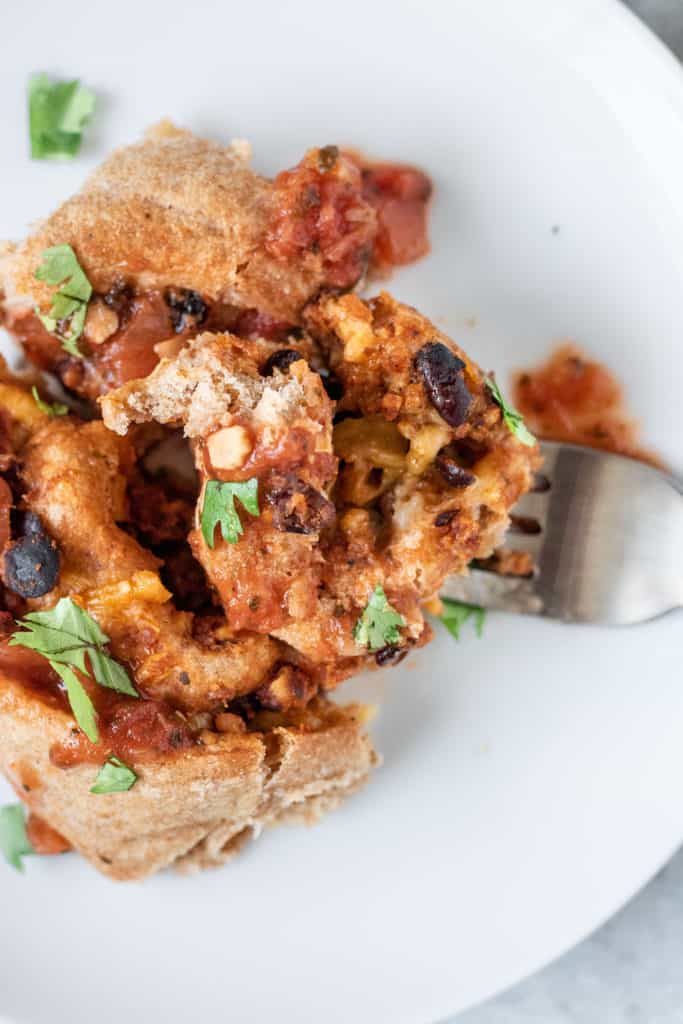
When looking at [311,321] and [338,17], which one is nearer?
[311,321]

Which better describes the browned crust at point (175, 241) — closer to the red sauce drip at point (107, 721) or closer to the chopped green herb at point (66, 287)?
the chopped green herb at point (66, 287)

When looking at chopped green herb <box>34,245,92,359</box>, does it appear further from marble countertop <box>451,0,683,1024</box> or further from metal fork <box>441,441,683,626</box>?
marble countertop <box>451,0,683,1024</box>

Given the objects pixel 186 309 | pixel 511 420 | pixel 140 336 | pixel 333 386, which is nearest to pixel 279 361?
pixel 333 386

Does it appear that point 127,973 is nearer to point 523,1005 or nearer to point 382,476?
point 523,1005

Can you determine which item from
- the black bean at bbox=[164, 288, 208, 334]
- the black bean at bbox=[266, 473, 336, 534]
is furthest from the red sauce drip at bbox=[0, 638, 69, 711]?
the black bean at bbox=[164, 288, 208, 334]

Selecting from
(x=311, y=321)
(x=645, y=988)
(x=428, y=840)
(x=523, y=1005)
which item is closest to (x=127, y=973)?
(x=428, y=840)

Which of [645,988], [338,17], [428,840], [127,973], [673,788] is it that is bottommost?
[127,973]
